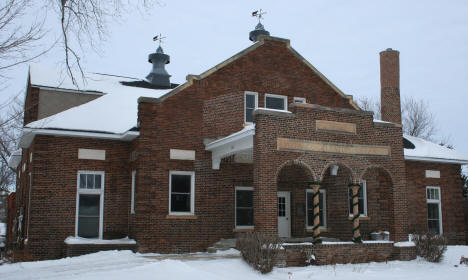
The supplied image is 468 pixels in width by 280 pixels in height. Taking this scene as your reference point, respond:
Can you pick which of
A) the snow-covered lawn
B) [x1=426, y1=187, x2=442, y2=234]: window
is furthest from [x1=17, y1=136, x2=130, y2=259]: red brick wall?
[x1=426, y1=187, x2=442, y2=234]: window

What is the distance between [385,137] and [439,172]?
8.41 m

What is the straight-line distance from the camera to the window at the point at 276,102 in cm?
1995

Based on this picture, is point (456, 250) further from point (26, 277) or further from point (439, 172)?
point (26, 277)

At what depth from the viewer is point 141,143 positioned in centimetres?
1764

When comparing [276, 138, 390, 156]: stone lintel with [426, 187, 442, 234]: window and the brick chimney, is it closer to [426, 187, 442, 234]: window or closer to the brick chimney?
the brick chimney

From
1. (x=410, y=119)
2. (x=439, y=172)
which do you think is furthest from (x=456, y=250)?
(x=410, y=119)

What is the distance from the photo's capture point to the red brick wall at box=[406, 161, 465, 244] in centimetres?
2319

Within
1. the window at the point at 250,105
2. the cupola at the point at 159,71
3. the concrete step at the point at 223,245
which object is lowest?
Answer: the concrete step at the point at 223,245

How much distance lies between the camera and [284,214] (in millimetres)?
20000

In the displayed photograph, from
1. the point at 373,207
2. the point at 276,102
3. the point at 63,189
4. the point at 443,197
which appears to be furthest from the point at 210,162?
the point at 443,197

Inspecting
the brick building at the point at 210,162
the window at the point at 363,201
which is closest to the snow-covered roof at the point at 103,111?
the brick building at the point at 210,162

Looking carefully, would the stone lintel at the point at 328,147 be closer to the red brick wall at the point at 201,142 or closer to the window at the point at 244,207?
the red brick wall at the point at 201,142

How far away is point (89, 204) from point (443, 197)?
16.2 m

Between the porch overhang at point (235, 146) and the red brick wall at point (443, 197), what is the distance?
8.80 m
